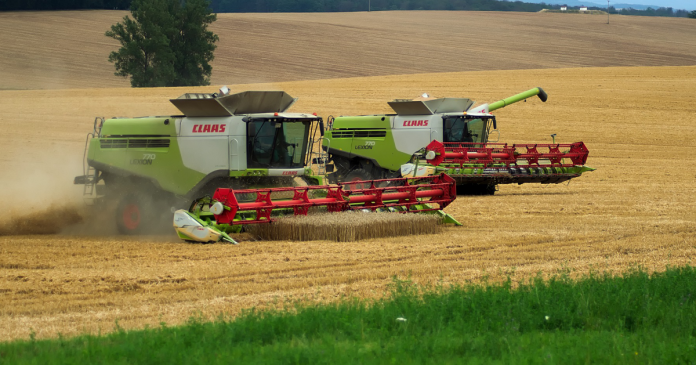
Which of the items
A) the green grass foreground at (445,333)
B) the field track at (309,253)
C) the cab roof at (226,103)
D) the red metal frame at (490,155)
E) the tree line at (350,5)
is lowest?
the field track at (309,253)

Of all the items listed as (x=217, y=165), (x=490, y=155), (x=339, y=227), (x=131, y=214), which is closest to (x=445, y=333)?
(x=339, y=227)

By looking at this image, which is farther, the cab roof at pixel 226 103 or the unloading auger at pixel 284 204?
the cab roof at pixel 226 103

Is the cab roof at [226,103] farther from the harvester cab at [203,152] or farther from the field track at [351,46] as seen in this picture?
the field track at [351,46]

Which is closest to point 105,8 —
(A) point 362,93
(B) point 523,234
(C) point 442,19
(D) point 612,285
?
(C) point 442,19

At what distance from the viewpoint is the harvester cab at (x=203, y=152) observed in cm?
1259

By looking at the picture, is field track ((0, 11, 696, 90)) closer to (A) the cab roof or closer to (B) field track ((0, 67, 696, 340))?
(B) field track ((0, 67, 696, 340))

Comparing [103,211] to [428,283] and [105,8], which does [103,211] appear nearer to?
[428,283]

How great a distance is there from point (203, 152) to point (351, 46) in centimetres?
4232

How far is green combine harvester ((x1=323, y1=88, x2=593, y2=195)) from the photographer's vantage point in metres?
18.1

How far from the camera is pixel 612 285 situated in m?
6.69

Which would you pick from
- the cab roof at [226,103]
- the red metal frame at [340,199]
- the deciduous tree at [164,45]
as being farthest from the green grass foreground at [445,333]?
the deciduous tree at [164,45]

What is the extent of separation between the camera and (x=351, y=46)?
178 ft

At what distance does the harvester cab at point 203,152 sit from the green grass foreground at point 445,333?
20.3 ft

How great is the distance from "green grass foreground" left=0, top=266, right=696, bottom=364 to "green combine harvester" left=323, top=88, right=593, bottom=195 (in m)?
11.3
